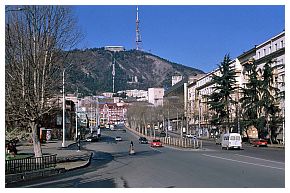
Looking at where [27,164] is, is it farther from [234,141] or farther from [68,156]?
[234,141]

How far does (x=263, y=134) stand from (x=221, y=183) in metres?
62.9

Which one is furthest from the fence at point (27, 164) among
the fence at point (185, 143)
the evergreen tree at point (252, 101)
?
the evergreen tree at point (252, 101)

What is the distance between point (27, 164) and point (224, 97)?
6619cm

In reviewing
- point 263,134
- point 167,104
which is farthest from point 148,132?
point 263,134

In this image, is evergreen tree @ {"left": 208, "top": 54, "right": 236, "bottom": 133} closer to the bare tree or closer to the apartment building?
the apartment building

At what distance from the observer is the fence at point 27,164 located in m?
22.0

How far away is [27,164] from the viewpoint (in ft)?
76.4

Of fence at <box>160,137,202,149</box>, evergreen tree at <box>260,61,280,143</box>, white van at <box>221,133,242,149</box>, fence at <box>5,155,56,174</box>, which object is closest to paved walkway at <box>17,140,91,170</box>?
fence at <box>5,155,56,174</box>

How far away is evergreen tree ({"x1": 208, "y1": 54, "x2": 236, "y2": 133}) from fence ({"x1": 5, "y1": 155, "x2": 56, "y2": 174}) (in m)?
61.3

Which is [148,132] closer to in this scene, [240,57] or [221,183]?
[240,57]

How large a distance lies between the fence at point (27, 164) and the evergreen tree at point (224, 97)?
201 feet

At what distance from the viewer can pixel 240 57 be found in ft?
331

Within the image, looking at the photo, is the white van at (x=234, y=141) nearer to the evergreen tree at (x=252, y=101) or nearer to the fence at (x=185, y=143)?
the fence at (x=185, y=143)

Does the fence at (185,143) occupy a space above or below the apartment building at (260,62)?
below
